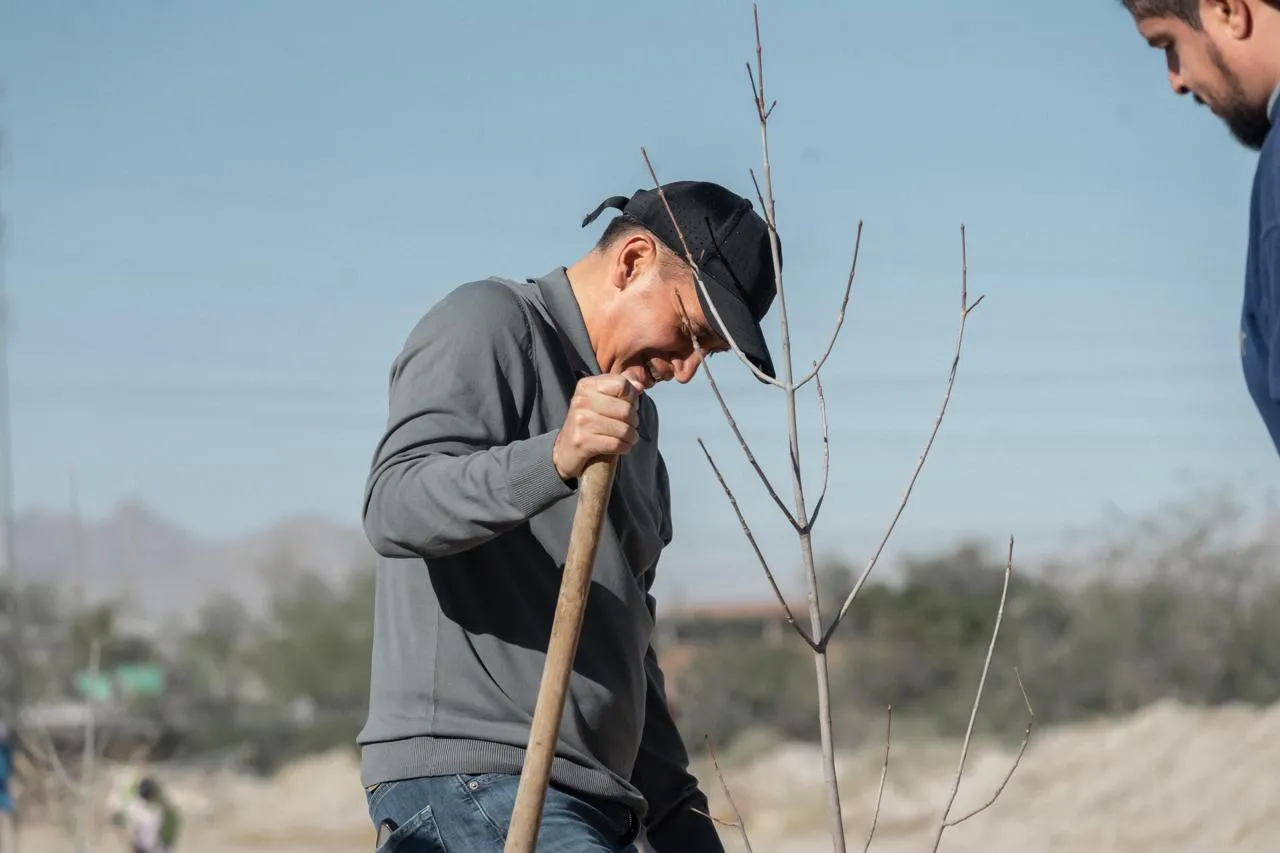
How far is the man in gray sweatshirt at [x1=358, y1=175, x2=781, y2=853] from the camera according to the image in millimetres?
2561

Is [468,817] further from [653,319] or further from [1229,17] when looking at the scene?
[1229,17]

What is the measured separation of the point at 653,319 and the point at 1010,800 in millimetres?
24182

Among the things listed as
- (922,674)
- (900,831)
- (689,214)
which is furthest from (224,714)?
(689,214)

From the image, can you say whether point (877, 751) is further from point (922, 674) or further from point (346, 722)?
point (346, 722)

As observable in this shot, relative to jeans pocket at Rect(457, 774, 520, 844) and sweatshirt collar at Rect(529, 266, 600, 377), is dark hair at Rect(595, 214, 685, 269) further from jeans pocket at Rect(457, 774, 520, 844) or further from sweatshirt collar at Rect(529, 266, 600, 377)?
jeans pocket at Rect(457, 774, 520, 844)

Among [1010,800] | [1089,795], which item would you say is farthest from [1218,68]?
[1010,800]

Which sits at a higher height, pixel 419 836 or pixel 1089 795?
pixel 419 836

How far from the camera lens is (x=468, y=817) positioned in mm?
2680

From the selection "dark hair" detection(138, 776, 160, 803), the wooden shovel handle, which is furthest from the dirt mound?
the wooden shovel handle

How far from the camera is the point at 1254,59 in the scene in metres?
2.12

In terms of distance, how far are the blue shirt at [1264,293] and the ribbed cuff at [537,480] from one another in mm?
939

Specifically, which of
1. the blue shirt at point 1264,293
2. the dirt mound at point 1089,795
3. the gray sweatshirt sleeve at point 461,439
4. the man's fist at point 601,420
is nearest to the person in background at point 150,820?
the dirt mound at point 1089,795

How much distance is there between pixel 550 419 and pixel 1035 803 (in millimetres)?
23686

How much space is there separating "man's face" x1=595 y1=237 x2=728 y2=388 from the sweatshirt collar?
46 mm
